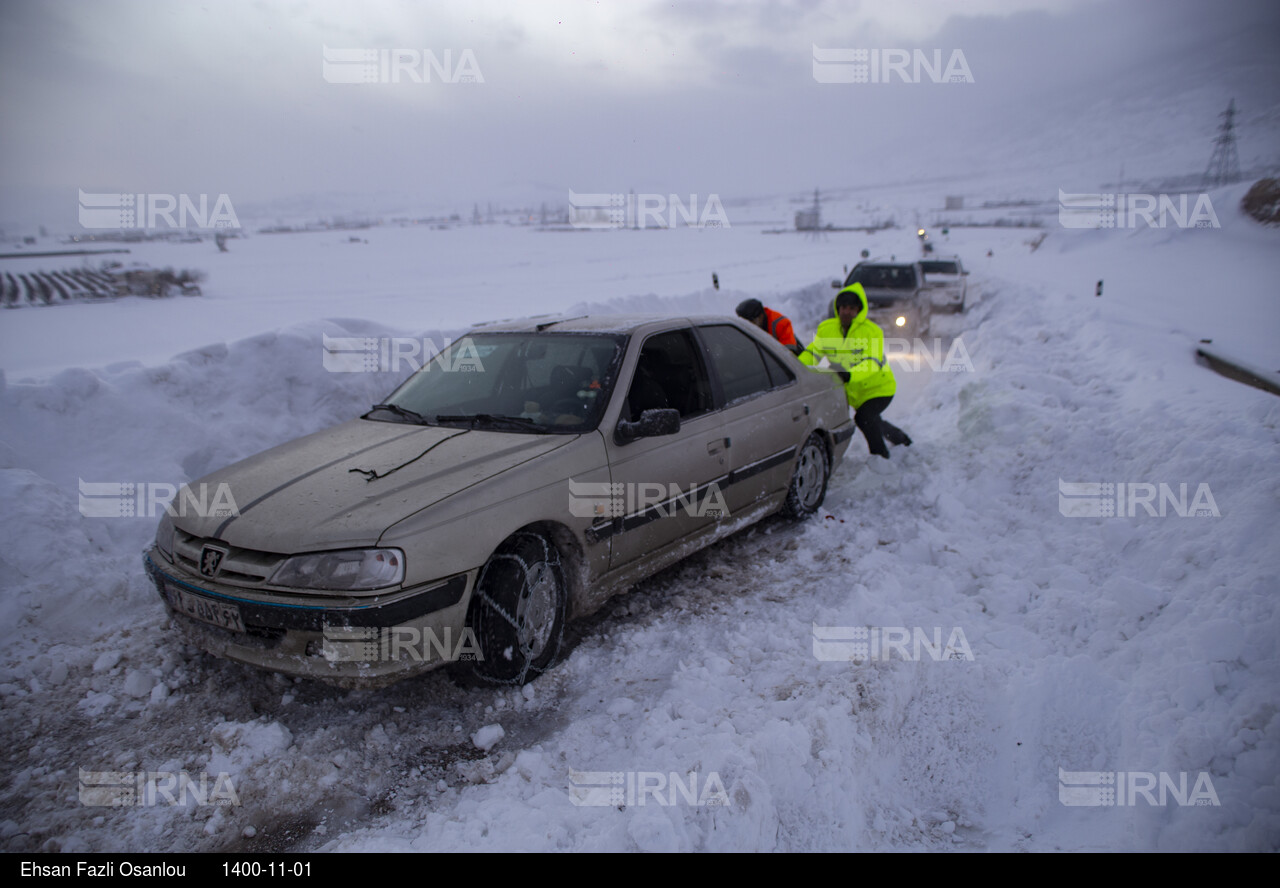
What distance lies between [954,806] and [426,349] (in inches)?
256

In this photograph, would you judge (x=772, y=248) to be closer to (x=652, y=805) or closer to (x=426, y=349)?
(x=426, y=349)

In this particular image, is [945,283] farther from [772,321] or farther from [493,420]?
[493,420]

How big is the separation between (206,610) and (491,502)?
4.04ft

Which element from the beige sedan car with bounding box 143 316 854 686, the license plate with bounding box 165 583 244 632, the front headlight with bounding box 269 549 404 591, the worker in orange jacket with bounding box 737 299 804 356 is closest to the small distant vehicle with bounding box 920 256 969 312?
the worker in orange jacket with bounding box 737 299 804 356

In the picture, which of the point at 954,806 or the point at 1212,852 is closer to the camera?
the point at 1212,852

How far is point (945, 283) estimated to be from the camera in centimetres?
1323

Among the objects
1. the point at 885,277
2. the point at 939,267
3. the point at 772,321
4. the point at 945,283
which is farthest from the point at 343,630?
the point at 939,267

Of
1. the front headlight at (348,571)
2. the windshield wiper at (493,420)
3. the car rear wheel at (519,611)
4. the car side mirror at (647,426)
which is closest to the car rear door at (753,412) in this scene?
the car side mirror at (647,426)

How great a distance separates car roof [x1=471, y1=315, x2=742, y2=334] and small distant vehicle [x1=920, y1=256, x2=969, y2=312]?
9.49 m

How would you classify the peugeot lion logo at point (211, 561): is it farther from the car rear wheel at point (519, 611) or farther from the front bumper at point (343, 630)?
the car rear wheel at point (519, 611)

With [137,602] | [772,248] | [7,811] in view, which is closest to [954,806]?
[7,811]

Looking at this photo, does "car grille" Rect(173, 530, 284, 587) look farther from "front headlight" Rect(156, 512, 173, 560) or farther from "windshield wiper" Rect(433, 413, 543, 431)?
"windshield wiper" Rect(433, 413, 543, 431)

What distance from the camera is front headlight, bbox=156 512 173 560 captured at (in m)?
3.12

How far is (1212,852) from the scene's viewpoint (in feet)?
7.38
